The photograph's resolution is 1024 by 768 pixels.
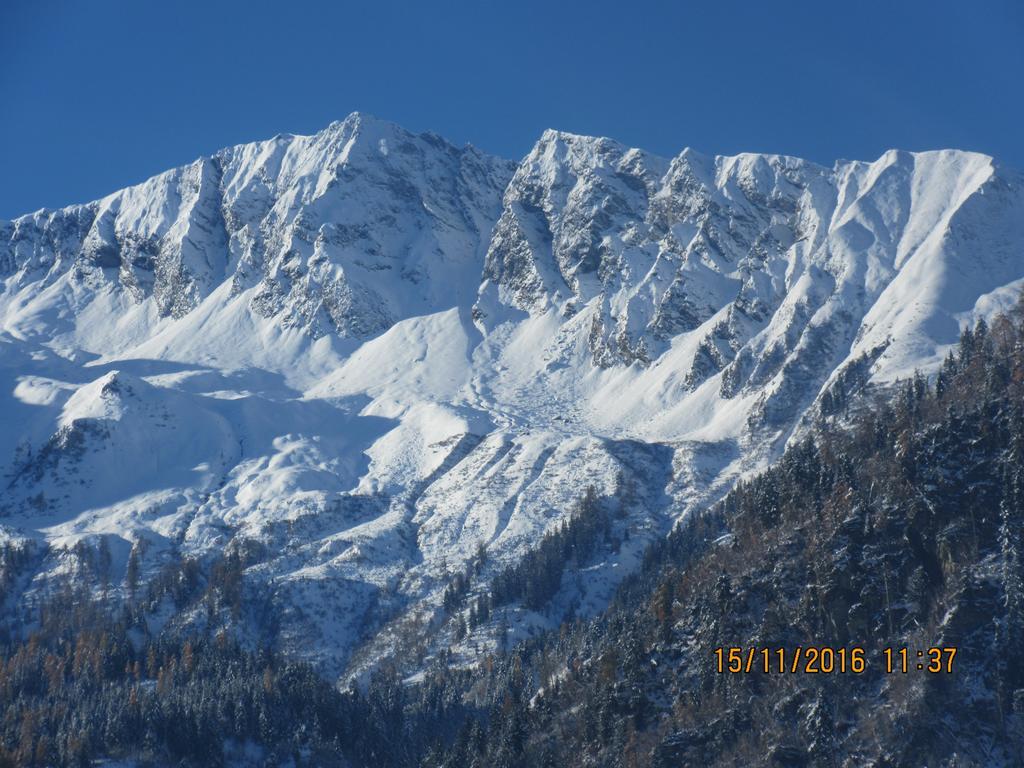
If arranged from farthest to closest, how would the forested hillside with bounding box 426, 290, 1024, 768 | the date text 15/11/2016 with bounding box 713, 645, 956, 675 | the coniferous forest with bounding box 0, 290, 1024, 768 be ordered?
the date text 15/11/2016 with bounding box 713, 645, 956, 675
the coniferous forest with bounding box 0, 290, 1024, 768
the forested hillside with bounding box 426, 290, 1024, 768

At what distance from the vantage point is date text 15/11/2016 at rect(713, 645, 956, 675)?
128750 mm

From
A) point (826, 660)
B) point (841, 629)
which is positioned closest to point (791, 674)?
point (826, 660)

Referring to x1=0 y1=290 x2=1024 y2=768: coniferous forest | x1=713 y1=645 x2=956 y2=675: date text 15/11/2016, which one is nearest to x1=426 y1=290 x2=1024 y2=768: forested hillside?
x1=0 y1=290 x2=1024 y2=768: coniferous forest

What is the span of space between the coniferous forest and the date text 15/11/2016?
72 cm

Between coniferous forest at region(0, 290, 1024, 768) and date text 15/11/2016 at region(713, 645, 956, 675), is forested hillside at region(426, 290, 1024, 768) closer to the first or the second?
coniferous forest at region(0, 290, 1024, 768)

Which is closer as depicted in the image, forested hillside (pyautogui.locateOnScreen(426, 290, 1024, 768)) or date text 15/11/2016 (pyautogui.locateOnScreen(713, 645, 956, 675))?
forested hillside (pyautogui.locateOnScreen(426, 290, 1024, 768))

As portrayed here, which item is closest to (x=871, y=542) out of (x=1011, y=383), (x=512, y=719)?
(x=1011, y=383)

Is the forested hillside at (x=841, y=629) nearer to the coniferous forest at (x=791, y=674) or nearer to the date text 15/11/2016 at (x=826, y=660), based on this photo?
the coniferous forest at (x=791, y=674)

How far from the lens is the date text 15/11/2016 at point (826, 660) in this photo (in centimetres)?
12875

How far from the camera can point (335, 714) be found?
19000cm

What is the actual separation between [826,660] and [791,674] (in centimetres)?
396

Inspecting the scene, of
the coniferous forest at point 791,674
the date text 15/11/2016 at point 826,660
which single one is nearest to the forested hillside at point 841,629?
the coniferous forest at point 791,674

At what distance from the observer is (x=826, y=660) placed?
136000 millimetres

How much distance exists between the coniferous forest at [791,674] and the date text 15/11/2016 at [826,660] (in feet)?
2.36
